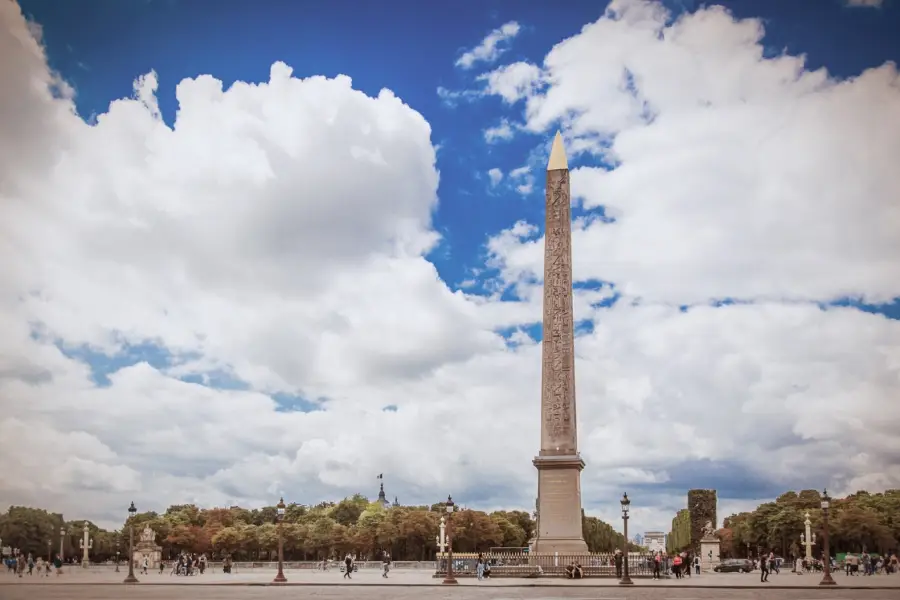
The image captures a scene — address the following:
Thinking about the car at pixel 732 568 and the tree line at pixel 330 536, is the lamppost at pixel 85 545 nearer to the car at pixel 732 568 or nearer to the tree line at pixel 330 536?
the tree line at pixel 330 536

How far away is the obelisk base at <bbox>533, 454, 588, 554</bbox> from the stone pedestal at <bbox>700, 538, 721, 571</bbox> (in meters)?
23.8

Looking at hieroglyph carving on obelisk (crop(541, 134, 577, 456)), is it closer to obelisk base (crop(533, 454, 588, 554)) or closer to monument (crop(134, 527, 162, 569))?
obelisk base (crop(533, 454, 588, 554))

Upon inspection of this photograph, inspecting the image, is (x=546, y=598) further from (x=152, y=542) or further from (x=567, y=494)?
(x=152, y=542)

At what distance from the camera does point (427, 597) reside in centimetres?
2366

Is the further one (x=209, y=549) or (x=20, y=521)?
(x=209, y=549)

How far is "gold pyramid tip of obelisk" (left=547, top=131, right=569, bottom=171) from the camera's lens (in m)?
37.2

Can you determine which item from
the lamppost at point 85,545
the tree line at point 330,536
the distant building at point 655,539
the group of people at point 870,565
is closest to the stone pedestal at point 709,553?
the group of people at point 870,565

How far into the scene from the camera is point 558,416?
34219 millimetres

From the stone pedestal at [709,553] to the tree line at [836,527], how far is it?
1093 centimetres

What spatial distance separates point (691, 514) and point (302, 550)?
3886cm

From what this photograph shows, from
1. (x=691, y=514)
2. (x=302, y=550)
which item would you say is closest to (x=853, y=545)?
(x=691, y=514)

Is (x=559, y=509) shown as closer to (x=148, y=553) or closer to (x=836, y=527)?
(x=148, y=553)

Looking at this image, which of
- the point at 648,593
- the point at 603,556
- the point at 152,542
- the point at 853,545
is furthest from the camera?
the point at 853,545

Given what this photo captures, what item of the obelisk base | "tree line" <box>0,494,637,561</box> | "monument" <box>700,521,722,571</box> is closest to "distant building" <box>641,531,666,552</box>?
"tree line" <box>0,494,637,561</box>
